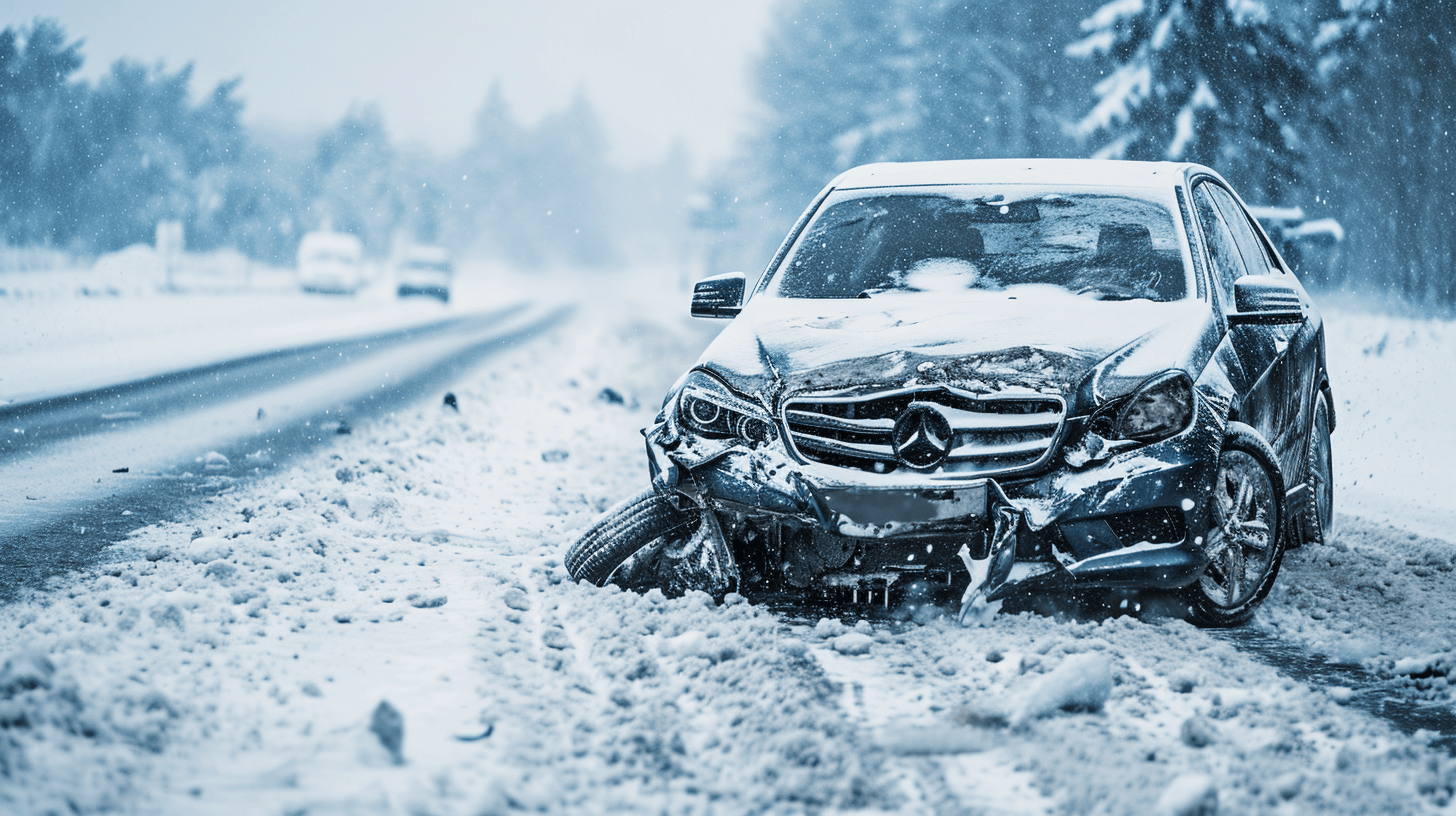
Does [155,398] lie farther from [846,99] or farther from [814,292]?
[846,99]

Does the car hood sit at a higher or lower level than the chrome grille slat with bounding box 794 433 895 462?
higher

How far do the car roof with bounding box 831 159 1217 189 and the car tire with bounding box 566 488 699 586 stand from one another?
189cm

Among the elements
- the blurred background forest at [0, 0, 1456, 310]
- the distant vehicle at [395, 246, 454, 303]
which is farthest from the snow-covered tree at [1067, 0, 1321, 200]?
the distant vehicle at [395, 246, 454, 303]

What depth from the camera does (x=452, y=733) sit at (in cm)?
302

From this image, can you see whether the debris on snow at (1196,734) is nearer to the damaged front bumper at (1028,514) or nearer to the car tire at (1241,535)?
the damaged front bumper at (1028,514)

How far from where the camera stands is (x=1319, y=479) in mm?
5879

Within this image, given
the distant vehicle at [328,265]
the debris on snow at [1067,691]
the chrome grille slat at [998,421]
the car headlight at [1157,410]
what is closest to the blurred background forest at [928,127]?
the distant vehicle at [328,265]

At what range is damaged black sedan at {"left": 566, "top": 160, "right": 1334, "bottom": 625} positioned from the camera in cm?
384

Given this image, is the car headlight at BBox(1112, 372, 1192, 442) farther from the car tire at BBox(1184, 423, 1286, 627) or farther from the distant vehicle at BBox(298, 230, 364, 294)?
the distant vehicle at BBox(298, 230, 364, 294)

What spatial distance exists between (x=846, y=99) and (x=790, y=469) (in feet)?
118

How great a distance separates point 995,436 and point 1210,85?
53.2 ft

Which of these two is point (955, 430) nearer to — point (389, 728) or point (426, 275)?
point (389, 728)

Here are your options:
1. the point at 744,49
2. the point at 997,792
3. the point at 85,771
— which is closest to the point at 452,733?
the point at 85,771

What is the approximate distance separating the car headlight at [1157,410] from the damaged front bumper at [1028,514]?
0.14ft
